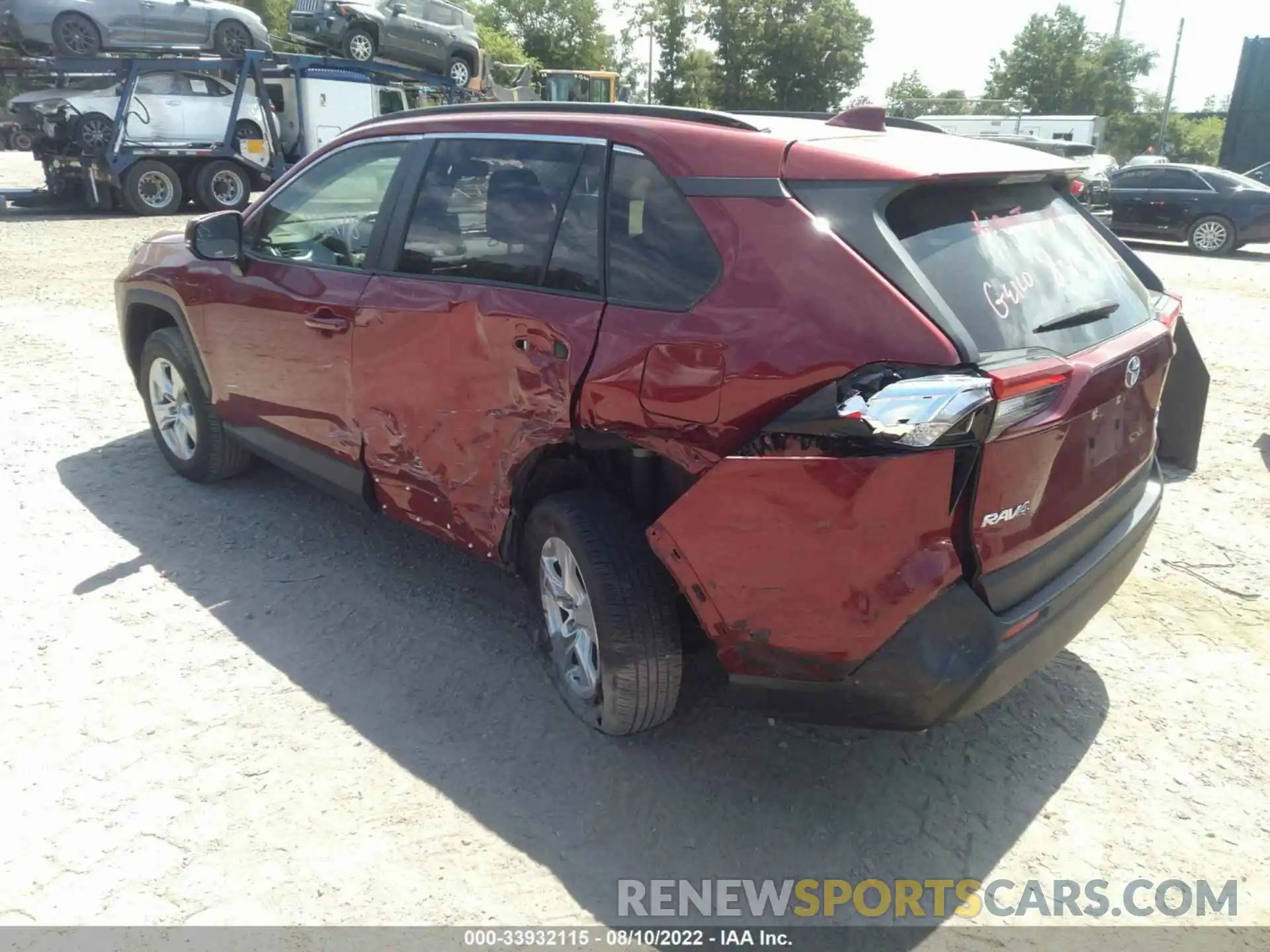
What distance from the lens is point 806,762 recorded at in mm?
3002

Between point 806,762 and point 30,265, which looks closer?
point 806,762

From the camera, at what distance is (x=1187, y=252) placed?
16.2m

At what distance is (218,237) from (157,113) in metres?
14.8

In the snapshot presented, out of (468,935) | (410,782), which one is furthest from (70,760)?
(468,935)

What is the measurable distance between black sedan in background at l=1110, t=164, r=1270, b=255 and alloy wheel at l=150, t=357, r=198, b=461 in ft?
50.7

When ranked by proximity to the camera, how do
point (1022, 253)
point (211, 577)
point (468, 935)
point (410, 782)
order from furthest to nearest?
point (211, 577) → point (410, 782) → point (1022, 253) → point (468, 935)

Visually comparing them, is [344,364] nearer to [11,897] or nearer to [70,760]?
[70,760]

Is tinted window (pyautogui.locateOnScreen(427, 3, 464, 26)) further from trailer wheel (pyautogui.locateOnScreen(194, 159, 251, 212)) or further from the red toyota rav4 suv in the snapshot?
the red toyota rav4 suv

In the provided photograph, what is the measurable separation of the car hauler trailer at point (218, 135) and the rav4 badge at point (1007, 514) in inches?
661

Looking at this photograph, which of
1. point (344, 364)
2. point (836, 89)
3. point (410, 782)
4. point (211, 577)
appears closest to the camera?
point (410, 782)

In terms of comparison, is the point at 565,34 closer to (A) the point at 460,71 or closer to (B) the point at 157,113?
(A) the point at 460,71

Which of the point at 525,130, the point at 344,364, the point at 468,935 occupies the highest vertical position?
the point at 525,130

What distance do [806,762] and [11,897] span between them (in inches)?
86.7

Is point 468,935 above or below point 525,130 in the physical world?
below
